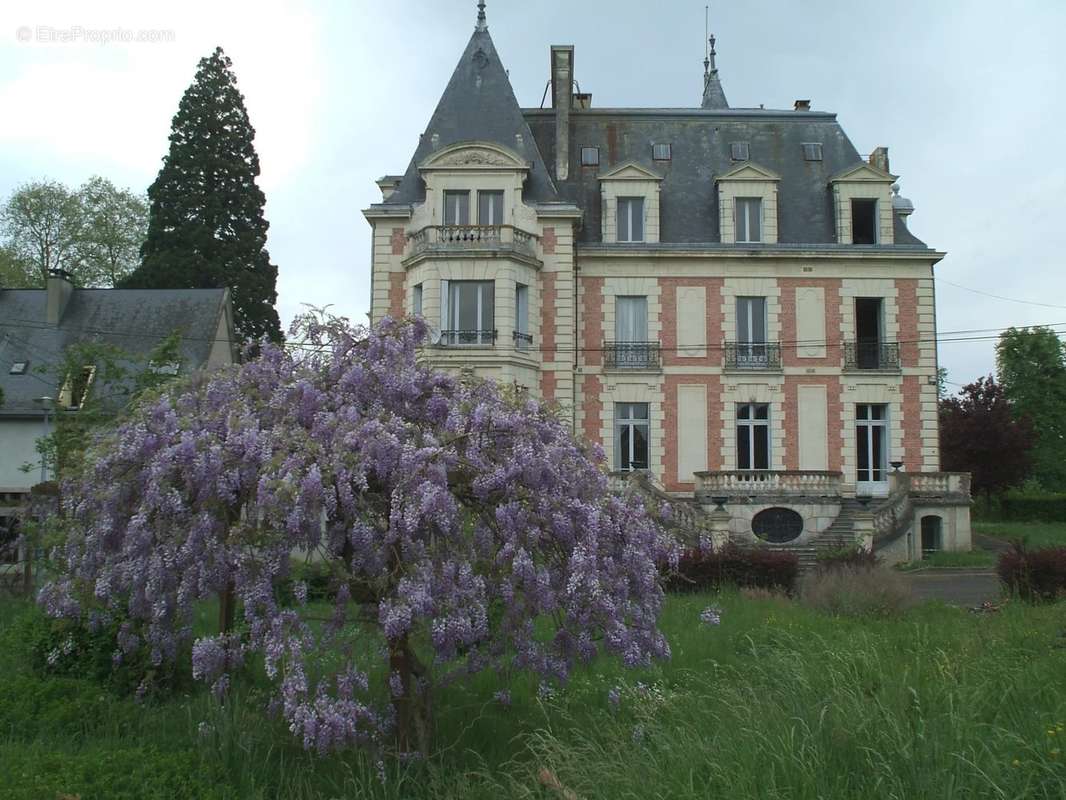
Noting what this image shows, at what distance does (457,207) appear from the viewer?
981 inches

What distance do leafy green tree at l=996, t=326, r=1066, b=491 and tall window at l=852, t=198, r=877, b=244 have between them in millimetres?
28566

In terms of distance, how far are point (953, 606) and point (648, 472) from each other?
11.2m

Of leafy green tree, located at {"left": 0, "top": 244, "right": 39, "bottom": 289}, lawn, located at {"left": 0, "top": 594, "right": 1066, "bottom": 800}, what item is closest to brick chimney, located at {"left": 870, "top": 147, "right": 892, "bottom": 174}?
lawn, located at {"left": 0, "top": 594, "right": 1066, "bottom": 800}

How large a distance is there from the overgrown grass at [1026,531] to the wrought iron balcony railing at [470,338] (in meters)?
15.4

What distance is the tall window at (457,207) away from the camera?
24844mm

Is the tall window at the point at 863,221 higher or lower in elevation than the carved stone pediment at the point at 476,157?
lower

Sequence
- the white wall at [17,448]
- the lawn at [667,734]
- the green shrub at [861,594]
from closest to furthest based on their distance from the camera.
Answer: the lawn at [667,734]
the green shrub at [861,594]
the white wall at [17,448]

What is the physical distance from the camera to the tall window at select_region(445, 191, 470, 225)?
24.8 meters

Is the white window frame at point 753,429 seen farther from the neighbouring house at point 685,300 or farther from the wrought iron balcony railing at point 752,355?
the wrought iron balcony railing at point 752,355

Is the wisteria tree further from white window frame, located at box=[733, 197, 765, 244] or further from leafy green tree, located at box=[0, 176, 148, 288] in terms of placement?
leafy green tree, located at box=[0, 176, 148, 288]

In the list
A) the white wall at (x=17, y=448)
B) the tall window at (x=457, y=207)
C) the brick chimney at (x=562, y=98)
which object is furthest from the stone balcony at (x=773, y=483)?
the white wall at (x=17, y=448)

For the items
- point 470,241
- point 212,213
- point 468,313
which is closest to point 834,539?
point 468,313

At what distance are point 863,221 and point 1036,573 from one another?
1524cm

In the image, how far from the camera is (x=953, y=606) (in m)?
13.3
